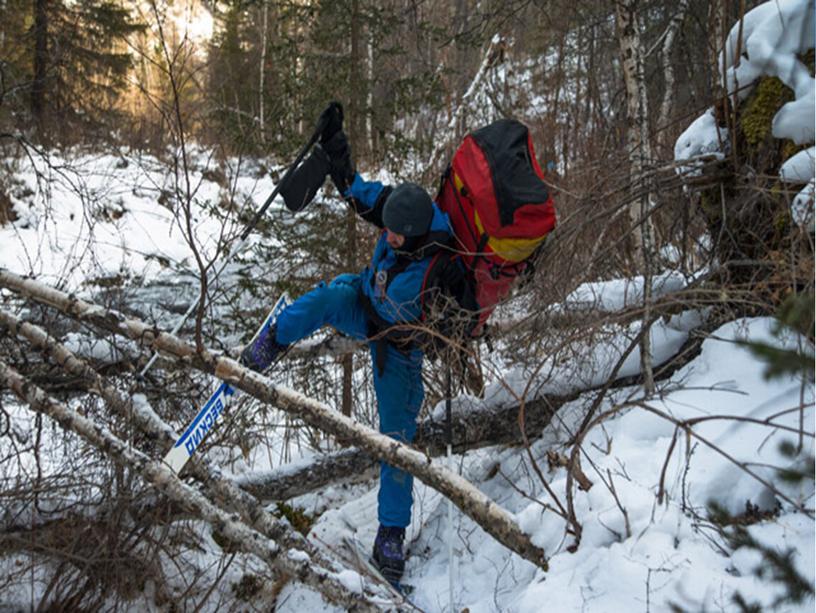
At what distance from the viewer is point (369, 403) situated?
23.2 feet

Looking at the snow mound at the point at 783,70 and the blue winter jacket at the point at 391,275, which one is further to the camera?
the blue winter jacket at the point at 391,275

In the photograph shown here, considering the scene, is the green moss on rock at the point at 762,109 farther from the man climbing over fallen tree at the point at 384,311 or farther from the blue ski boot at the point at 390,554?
the blue ski boot at the point at 390,554

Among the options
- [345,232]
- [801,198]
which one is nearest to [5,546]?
[345,232]

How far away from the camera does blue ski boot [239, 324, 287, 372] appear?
395 centimetres

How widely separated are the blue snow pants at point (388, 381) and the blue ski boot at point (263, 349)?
9cm

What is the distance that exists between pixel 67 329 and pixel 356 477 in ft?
9.82

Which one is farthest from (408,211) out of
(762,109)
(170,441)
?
(762,109)

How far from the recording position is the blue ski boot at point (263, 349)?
395cm

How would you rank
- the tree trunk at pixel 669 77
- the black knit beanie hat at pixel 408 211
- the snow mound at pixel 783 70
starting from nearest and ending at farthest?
the snow mound at pixel 783 70 → the black knit beanie hat at pixel 408 211 → the tree trunk at pixel 669 77

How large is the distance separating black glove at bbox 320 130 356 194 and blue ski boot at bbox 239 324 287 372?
43.7 inches

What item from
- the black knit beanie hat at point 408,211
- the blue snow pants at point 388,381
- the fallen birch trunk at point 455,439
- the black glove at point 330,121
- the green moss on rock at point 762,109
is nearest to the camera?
the green moss on rock at point 762,109

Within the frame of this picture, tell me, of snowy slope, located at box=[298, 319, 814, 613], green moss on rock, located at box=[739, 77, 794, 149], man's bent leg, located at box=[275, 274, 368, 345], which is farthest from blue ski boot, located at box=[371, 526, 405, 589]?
green moss on rock, located at box=[739, 77, 794, 149]

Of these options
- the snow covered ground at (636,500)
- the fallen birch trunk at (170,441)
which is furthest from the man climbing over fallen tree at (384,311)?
the fallen birch trunk at (170,441)

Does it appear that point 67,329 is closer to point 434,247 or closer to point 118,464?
point 118,464
